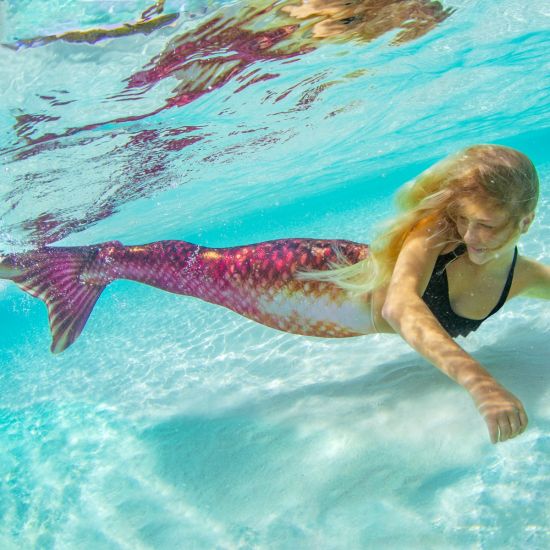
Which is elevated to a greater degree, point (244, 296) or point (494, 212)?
point (494, 212)

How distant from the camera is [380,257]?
9.68 ft

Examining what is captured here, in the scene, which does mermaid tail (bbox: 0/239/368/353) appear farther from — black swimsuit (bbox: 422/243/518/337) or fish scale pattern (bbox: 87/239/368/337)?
black swimsuit (bbox: 422/243/518/337)

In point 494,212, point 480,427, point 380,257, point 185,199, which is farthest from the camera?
point 185,199

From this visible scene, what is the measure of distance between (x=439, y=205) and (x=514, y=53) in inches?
493

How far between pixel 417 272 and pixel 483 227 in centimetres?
43

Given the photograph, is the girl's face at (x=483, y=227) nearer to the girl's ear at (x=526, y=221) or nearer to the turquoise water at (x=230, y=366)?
the girl's ear at (x=526, y=221)

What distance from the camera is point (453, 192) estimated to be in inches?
98.3

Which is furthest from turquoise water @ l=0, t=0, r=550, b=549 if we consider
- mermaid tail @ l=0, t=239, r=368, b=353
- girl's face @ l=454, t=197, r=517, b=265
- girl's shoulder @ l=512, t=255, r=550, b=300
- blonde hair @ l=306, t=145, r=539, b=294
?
girl's shoulder @ l=512, t=255, r=550, b=300

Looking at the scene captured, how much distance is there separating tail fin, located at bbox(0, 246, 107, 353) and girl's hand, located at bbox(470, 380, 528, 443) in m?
5.86

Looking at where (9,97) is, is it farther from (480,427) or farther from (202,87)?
(480,427)

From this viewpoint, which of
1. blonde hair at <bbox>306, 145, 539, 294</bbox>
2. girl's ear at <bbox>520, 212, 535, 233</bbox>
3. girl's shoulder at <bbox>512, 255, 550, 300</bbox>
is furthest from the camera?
girl's shoulder at <bbox>512, 255, 550, 300</bbox>

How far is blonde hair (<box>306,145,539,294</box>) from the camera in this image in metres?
2.34

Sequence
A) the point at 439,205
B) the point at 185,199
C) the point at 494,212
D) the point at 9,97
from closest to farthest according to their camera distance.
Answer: the point at 494,212 → the point at 439,205 → the point at 9,97 → the point at 185,199

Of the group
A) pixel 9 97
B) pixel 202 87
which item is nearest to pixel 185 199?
pixel 202 87
